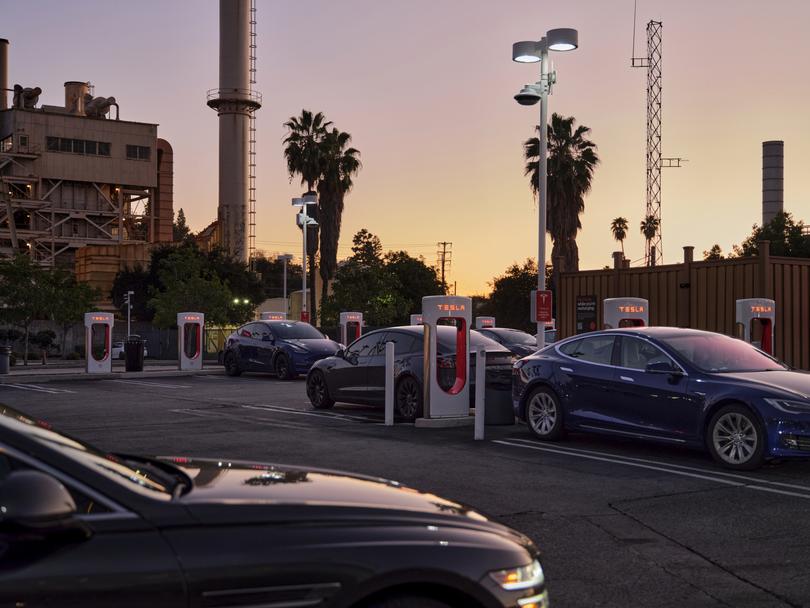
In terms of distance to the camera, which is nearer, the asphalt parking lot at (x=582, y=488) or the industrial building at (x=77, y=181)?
the asphalt parking lot at (x=582, y=488)

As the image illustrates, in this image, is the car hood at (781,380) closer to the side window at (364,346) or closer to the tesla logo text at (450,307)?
the tesla logo text at (450,307)

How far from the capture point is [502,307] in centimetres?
9031

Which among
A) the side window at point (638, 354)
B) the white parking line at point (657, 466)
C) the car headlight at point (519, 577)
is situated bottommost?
the white parking line at point (657, 466)

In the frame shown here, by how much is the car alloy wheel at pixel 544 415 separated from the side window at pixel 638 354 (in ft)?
3.74

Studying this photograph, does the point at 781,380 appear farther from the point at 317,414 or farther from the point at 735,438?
the point at 317,414

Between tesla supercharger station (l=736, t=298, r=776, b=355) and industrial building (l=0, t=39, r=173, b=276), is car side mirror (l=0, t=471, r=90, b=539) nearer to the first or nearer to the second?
tesla supercharger station (l=736, t=298, r=776, b=355)

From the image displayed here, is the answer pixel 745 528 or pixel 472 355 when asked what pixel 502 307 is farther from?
pixel 745 528

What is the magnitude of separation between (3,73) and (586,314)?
84.4m

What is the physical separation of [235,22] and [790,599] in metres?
86.9

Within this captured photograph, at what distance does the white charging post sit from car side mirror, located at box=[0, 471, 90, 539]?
1140 centimetres

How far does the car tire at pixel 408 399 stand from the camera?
1516 centimetres

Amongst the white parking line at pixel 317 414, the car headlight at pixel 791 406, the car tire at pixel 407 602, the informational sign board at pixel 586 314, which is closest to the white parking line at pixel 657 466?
the car headlight at pixel 791 406

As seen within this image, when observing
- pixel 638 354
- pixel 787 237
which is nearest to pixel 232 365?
pixel 638 354

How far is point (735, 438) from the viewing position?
10273 millimetres
